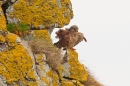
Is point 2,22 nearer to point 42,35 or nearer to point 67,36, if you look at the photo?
point 42,35

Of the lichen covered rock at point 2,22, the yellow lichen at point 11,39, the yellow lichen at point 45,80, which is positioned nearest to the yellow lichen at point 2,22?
the lichen covered rock at point 2,22

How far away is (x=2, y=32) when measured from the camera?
47.8ft

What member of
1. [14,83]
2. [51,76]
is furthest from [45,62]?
[14,83]

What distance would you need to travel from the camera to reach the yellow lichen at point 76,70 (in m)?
16.7

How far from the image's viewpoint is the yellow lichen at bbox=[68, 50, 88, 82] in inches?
658

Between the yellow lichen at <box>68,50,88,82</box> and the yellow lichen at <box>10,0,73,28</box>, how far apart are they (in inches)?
48.3

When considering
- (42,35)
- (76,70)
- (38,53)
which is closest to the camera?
(38,53)

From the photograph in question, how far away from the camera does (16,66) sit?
14180mm

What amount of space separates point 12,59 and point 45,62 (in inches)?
53.1

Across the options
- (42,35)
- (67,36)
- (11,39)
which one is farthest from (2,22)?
(67,36)

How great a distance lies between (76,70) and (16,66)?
3.11 metres

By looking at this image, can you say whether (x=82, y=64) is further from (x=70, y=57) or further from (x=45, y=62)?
(x=45, y=62)

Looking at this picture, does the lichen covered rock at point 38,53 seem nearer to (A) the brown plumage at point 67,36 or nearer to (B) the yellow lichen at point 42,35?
(B) the yellow lichen at point 42,35

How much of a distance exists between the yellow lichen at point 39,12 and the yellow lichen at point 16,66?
2.15m
